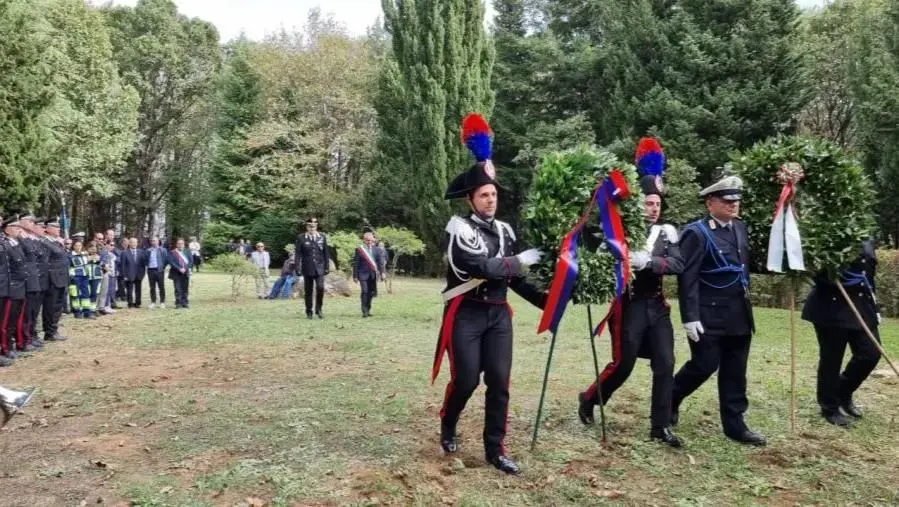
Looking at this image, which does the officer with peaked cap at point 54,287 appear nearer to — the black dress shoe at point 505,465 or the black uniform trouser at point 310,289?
the black uniform trouser at point 310,289

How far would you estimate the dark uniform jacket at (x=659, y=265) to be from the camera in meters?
5.64

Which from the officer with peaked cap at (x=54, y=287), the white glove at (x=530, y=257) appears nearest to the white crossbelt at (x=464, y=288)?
the white glove at (x=530, y=257)


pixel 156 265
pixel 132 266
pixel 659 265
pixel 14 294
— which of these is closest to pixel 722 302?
pixel 659 265

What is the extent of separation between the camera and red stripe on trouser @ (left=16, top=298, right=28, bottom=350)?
10.6 meters

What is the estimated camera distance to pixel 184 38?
47.6 meters

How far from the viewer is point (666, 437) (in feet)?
18.6

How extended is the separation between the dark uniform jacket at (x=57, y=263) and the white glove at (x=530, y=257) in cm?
1012

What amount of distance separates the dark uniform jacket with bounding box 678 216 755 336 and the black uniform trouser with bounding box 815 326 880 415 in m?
1.15

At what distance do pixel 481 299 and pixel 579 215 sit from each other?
995 millimetres

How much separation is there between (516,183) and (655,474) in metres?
33.3

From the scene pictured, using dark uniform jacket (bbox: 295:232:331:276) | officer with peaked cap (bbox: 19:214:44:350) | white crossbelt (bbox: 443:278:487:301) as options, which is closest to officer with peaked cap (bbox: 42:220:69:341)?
officer with peaked cap (bbox: 19:214:44:350)

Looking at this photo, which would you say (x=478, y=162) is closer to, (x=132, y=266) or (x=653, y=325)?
(x=653, y=325)

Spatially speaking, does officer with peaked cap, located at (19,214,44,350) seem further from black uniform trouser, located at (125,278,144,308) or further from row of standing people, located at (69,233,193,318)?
black uniform trouser, located at (125,278,144,308)

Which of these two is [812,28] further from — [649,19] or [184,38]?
[184,38]
